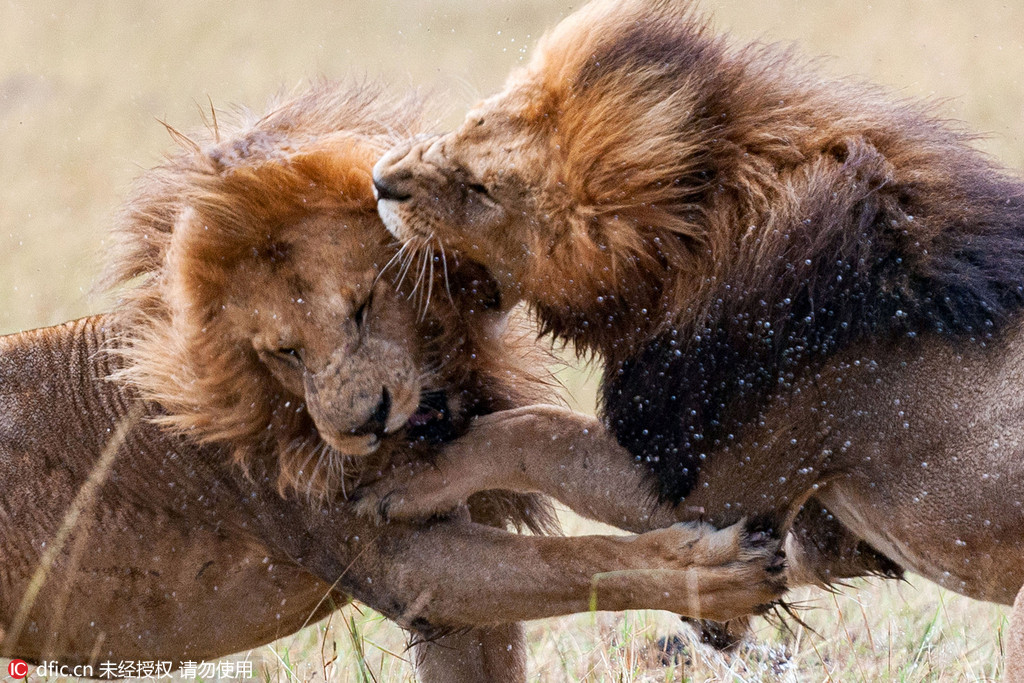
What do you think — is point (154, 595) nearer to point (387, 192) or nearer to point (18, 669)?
point (18, 669)

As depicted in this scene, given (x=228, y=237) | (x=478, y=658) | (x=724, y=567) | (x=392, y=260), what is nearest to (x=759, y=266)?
(x=724, y=567)

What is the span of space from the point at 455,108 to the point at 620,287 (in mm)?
906

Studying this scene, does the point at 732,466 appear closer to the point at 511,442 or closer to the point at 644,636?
the point at 511,442

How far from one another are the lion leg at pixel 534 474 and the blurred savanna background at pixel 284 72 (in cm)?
126

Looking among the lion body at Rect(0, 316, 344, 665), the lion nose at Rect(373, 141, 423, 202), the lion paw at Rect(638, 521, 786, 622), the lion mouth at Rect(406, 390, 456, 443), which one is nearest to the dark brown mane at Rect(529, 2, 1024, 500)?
the lion paw at Rect(638, 521, 786, 622)

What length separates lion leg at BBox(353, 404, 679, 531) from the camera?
10.2 ft

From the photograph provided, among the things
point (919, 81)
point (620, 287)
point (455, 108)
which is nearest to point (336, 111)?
point (455, 108)

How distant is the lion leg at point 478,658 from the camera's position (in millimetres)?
3740

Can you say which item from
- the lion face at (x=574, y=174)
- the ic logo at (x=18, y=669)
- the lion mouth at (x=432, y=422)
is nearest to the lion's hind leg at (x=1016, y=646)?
the lion face at (x=574, y=174)

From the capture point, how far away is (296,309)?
302cm

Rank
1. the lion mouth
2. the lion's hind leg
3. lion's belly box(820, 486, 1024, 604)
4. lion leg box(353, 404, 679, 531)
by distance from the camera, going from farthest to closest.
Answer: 1. the lion mouth
2. lion leg box(353, 404, 679, 531)
3. lion's belly box(820, 486, 1024, 604)
4. the lion's hind leg

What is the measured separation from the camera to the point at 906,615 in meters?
4.64

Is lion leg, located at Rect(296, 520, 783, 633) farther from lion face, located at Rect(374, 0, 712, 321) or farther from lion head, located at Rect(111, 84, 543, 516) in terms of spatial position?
lion face, located at Rect(374, 0, 712, 321)

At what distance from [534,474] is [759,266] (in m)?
0.75
